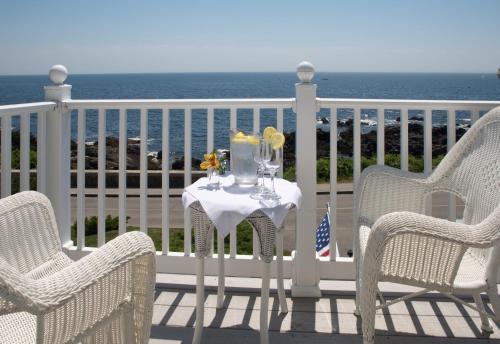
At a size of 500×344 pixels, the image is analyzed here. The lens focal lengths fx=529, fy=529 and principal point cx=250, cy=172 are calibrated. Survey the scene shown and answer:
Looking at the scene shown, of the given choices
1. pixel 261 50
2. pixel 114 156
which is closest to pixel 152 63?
pixel 261 50

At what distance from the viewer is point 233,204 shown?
223 centimetres

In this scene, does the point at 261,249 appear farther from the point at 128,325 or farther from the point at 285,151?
the point at 285,151

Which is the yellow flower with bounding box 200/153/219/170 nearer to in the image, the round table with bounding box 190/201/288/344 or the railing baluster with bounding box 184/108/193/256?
the round table with bounding box 190/201/288/344

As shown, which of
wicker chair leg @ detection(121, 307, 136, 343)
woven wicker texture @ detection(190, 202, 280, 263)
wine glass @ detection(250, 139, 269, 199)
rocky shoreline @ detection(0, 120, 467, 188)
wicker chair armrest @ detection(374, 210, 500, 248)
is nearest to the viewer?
wicker chair leg @ detection(121, 307, 136, 343)

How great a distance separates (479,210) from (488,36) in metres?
46.7

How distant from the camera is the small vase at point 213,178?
2.55 m

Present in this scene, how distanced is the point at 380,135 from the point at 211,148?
3.39 ft

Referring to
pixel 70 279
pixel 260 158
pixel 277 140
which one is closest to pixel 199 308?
pixel 260 158

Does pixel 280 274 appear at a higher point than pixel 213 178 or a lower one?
lower

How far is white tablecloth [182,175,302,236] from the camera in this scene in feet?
7.16

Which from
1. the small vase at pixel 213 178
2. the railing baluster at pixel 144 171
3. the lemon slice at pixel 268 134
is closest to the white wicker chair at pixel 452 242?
the lemon slice at pixel 268 134

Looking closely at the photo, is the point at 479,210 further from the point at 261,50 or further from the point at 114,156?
the point at 261,50

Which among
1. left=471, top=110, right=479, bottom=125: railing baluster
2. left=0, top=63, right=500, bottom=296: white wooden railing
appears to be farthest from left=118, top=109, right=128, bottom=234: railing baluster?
left=471, top=110, right=479, bottom=125: railing baluster

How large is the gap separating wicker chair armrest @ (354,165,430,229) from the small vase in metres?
0.75
